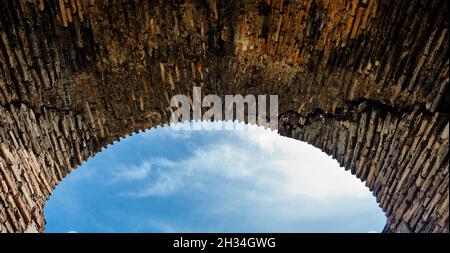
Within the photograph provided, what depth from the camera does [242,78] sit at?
4.11 metres

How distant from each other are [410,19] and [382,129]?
869mm

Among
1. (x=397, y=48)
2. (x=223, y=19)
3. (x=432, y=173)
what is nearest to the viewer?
(x=432, y=173)

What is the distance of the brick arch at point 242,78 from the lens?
2816 mm

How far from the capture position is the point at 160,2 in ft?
11.1

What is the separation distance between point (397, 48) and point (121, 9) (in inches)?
83.6

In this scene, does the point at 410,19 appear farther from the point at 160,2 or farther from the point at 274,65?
the point at 160,2

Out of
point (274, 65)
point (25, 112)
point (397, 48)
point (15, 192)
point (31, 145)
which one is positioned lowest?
point (15, 192)

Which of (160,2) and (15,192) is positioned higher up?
(160,2)

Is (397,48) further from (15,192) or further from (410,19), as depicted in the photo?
(15,192)

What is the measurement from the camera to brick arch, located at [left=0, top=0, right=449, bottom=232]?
282 cm
